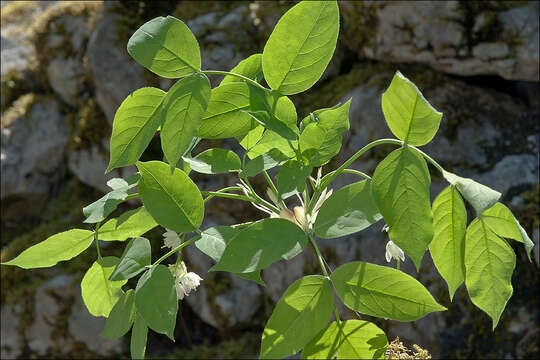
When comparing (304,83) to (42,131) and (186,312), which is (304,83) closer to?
(186,312)

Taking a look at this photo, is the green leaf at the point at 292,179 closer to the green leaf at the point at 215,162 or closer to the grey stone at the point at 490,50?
the green leaf at the point at 215,162

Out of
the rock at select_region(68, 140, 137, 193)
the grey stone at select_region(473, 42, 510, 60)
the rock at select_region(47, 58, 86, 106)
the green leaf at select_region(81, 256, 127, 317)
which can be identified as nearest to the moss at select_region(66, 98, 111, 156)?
the rock at select_region(68, 140, 137, 193)

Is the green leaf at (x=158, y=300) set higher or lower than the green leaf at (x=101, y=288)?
higher

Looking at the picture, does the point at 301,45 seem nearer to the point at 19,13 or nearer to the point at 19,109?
the point at 19,109

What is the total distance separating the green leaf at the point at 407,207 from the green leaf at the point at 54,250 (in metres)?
0.28

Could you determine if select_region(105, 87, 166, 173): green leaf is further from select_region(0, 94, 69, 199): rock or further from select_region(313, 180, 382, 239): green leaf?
select_region(0, 94, 69, 199): rock

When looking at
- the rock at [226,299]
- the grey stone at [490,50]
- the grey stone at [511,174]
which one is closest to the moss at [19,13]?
the rock at [226,299]

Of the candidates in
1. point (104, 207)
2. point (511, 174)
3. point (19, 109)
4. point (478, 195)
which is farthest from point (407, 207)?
point (19, 109)

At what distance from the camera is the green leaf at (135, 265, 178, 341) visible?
403mm

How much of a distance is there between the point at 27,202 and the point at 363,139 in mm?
2076

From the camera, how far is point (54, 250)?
1.61 feet

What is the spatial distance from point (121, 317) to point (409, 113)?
298 mm

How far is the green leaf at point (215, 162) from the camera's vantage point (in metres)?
0.48

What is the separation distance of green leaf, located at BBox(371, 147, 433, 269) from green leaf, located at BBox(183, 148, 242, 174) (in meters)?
0.16
